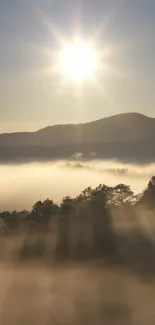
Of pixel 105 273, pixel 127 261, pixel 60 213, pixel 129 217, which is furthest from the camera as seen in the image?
pixel 60 213

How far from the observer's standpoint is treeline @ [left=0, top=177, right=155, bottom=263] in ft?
156

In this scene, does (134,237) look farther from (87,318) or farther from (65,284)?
(87,318)

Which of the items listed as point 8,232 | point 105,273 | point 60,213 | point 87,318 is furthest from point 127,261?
point 8,232

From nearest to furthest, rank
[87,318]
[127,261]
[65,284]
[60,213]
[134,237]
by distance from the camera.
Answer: [87,318]
[65,284]
[127,261]
[134,237]
[60,213]

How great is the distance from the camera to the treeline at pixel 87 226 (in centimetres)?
4769

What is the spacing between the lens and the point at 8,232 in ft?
213

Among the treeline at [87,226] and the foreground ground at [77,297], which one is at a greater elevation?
the treeline at [87,226]

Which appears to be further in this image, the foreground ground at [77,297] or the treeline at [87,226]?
the treeline at [87,226]

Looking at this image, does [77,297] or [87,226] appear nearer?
[77,297]

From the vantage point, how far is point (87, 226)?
54719mm

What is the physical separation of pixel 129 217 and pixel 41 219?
13500mm

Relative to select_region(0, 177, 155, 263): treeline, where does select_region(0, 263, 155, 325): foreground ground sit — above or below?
below

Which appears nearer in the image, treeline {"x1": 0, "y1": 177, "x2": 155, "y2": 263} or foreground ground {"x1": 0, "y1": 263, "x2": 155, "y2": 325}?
foreground ground {"x1": 0, "y1": 263, "x2": 155, "y2": 325}

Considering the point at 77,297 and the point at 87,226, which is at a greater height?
the point at 87,226
